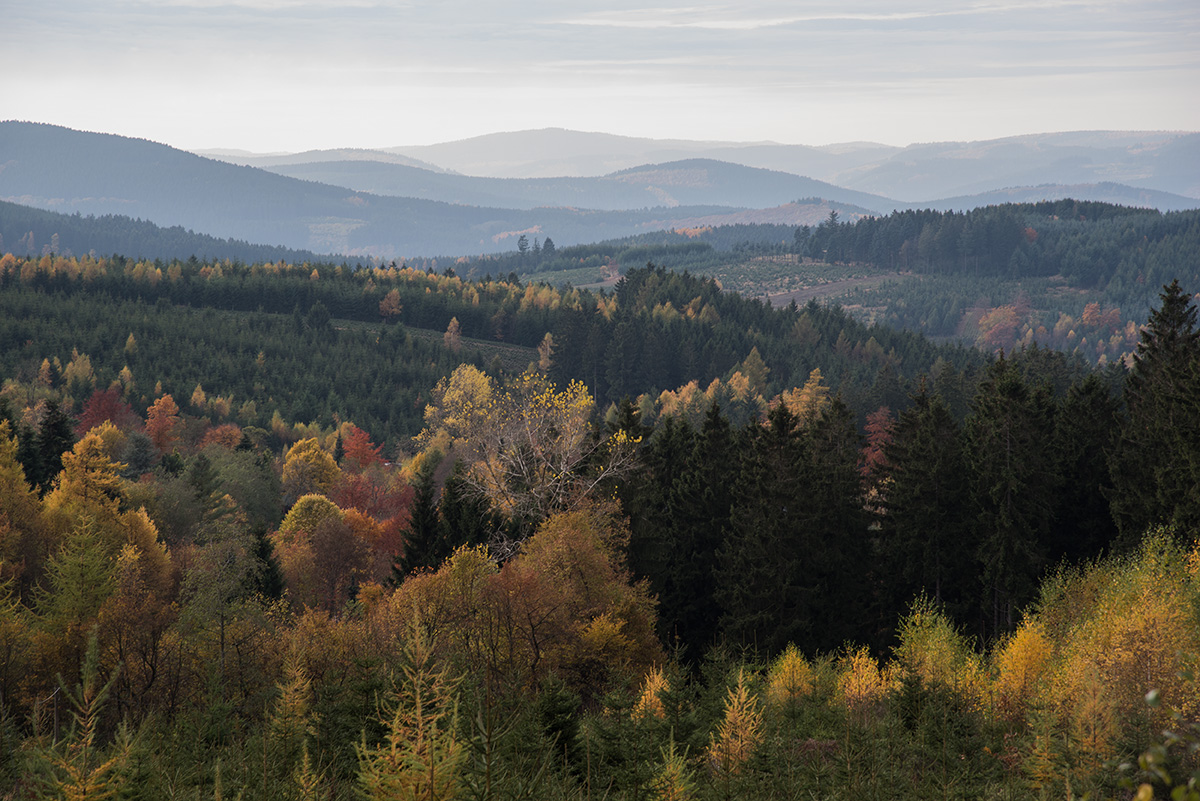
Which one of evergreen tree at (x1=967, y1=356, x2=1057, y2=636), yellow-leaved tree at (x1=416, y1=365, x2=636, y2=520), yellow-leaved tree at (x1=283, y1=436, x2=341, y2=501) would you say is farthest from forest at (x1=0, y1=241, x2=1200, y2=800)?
yellow-leaved tree at (x1=283, y1=436, x2=341, y2=501)

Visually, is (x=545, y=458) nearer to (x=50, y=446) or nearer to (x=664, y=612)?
(x=664, y=612)

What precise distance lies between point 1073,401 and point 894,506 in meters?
13.0

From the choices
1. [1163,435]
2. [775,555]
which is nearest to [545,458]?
[775,555]

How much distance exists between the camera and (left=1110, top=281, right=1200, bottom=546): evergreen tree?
43156 mm

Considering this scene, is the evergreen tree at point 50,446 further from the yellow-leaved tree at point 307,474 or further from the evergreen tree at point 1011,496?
the evergreen tree at point 1011,496

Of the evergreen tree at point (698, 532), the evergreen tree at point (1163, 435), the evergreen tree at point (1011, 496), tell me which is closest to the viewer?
the evergreen tree at point (1163, 435)

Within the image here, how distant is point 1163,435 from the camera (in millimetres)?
46562

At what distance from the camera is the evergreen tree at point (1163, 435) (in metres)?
43.2

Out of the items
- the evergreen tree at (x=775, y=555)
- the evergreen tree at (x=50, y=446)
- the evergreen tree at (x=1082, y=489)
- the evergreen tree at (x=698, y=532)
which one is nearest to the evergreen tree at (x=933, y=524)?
the evergreen tree at (x=775, y=555)

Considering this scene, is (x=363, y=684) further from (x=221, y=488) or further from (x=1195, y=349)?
(x=221, y=488)

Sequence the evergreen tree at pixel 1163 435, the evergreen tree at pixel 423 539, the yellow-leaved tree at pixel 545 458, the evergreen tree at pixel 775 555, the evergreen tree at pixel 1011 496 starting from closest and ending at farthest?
the evergreen tree at pixel 1163 435, the evergreen tree at pixel 1011 496, the evergreen tree at pixel 775 555, the yellow-leaved tree at pixel 545 458, the evergreen tree at pixel 423 539

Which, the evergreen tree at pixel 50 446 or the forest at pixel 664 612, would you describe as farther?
the evergreen tree at pixel 50 446

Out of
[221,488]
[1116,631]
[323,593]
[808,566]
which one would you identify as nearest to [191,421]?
[221,488]

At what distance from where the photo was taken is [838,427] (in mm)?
65375
